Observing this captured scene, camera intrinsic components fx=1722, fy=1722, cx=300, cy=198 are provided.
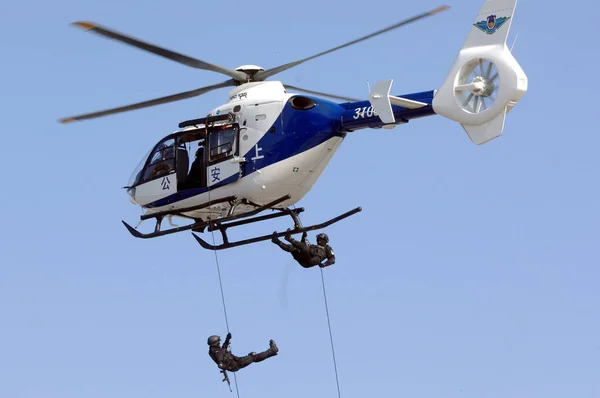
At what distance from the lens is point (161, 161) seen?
111 feet

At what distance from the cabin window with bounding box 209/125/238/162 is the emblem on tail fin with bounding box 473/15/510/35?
18.4 ft

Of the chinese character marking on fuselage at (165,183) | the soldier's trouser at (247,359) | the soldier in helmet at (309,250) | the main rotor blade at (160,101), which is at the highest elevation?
the main rotor blade at (160,101)

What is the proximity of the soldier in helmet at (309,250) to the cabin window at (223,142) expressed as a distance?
180cm

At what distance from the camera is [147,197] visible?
3406cm

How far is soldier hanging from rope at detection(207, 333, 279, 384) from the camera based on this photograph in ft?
104

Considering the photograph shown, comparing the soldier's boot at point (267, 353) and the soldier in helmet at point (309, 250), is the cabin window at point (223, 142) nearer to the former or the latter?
the soldier in helmet at point (309, 250)

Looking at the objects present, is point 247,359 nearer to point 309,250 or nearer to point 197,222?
point 309,250

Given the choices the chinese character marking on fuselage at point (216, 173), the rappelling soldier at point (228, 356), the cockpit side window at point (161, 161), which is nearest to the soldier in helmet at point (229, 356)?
the rappelling soldier at point (228, 356)

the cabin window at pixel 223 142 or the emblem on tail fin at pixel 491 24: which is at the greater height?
the emblem on tail fin at pixel 491 24

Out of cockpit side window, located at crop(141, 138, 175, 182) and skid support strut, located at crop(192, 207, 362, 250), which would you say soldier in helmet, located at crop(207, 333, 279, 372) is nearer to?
skid support strut, located at crop(192, 207, 362, 250)

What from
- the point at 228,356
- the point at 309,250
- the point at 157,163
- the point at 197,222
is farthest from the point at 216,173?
the point at 228,356

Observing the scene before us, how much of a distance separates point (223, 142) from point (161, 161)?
1.75 meters

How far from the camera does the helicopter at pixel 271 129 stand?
2948cm

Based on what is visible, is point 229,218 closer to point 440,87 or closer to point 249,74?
point 249,74
